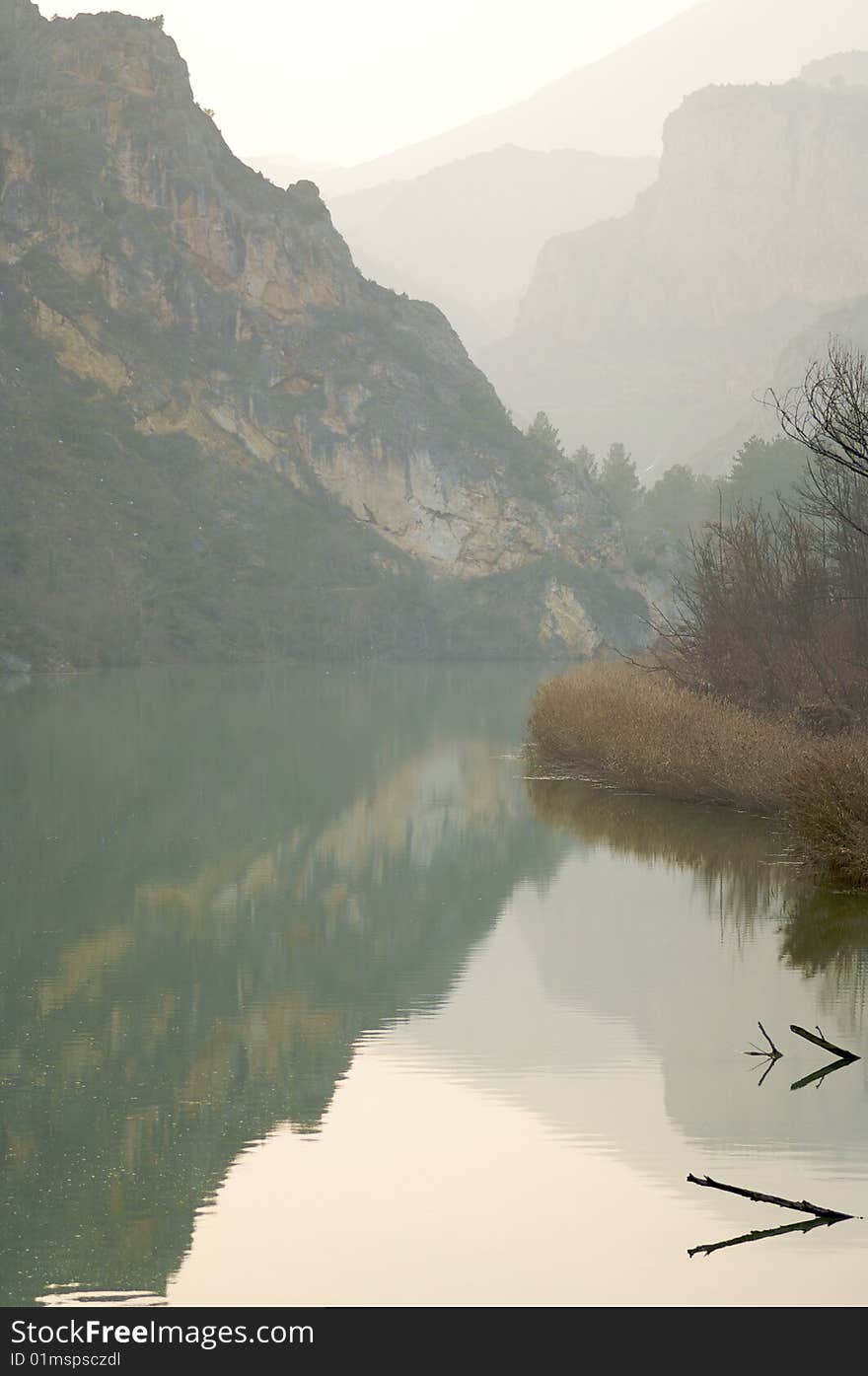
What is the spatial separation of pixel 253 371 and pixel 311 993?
461ft

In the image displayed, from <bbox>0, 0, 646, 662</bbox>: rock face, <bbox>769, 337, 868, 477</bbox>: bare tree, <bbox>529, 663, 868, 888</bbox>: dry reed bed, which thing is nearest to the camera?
<bbox>769, 337, 868, 477</bbox>: bare tree

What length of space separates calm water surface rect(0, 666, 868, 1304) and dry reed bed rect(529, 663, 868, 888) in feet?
2.00

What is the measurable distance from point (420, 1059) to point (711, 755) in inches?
626

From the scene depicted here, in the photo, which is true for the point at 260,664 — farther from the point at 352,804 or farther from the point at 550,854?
the point at 550,854

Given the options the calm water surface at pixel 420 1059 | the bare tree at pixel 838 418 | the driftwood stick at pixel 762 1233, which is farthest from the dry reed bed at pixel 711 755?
the driftwood stick at pixel 762 1233

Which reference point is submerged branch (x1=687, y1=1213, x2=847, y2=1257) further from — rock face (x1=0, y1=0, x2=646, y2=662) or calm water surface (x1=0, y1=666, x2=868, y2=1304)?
rock face (x1=0, y1=0, x2=646, y2=662)

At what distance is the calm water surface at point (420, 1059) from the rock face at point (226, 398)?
320 ft

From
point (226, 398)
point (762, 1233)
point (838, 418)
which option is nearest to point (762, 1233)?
point (762, 1233)

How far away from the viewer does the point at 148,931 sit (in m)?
20.3

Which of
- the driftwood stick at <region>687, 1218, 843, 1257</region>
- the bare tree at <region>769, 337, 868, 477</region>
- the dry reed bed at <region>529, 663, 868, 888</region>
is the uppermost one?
the bare tree at <region>769, 337, 868, 477</region>

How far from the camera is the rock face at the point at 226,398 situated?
134250mm

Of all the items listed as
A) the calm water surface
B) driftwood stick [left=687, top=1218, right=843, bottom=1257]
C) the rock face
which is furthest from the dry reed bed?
the rock face

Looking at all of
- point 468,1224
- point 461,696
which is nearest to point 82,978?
point 468,1224

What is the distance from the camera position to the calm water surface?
9875 millimetres
